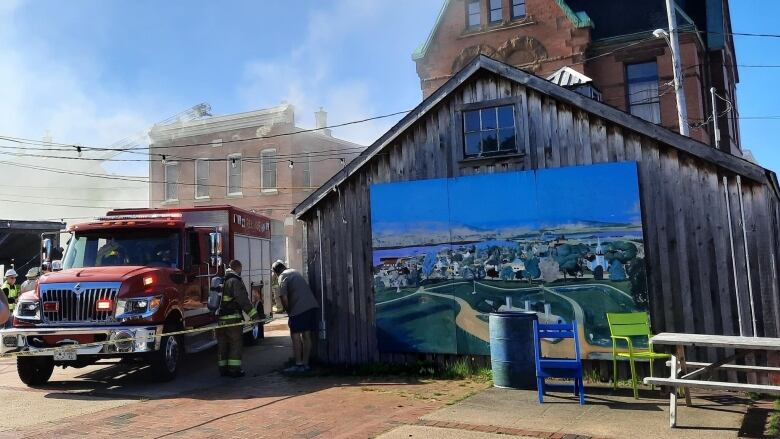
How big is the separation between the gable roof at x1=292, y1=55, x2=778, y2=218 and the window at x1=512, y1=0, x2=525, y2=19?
55.2ft

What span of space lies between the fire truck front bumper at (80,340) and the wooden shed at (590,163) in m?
2.99

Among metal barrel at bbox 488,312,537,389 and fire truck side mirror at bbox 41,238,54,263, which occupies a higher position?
fire truck side mirror at bbox 41,238,54,263

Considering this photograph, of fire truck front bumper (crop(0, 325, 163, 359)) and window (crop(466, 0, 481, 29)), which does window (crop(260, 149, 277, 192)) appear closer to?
window (crop(466, 0, 481, 29))

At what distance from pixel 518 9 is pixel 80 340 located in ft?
70.9

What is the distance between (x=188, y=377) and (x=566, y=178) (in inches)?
285

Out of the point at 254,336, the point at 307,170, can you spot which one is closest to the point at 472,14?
the point at 307,170

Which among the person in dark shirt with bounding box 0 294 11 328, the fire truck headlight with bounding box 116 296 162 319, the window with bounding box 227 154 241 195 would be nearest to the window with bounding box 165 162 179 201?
the window with bounding box 227 154 241 195

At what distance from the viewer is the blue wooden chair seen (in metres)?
7.26

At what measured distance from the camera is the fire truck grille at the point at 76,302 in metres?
9.20

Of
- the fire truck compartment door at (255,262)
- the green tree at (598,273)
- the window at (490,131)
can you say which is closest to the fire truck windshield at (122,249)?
the fire truck compartment door at (255,262)

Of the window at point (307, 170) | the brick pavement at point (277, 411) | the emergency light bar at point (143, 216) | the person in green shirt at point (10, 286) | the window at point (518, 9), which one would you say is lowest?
the brick pavement at point (277, 411)

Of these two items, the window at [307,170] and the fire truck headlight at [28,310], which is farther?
the window at [307,170]

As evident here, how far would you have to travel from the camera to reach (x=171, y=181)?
35125 millimetres

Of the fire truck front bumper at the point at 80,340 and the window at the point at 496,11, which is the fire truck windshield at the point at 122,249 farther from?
the window at the point at 496,11
